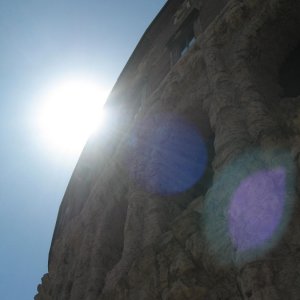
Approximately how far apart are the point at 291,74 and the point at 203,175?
76.4 inches

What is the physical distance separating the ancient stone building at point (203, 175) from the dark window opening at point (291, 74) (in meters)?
0.02

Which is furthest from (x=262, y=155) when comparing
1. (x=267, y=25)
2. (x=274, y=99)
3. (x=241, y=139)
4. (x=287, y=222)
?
(x=267, y=25)

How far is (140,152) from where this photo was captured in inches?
266

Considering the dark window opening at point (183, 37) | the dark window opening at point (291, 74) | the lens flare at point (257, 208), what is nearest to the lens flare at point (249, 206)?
the lens flare at point (257, 208)

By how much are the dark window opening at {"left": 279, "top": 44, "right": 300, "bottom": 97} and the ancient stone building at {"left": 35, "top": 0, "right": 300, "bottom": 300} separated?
16 millimetres

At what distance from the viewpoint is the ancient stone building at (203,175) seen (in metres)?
3.31

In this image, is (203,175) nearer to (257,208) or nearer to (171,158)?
(171,158)

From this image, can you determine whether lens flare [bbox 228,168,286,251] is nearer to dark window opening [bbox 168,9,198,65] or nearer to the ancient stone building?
the ancient stone building

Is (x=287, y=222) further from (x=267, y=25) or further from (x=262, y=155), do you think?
(x=267, y=25)

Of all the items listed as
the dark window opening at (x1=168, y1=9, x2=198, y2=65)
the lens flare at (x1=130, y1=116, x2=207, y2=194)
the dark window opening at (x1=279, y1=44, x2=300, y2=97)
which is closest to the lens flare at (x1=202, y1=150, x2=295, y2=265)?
the lens flare at (x1=130, y1=116, x2=207, y2=194)

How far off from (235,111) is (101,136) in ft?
21.1

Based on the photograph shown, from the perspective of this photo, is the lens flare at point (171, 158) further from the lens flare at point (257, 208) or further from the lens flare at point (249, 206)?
the lens flare at point (257, 208)

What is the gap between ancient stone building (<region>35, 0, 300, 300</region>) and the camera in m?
3.31

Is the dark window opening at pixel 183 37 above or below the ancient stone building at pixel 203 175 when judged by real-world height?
above
